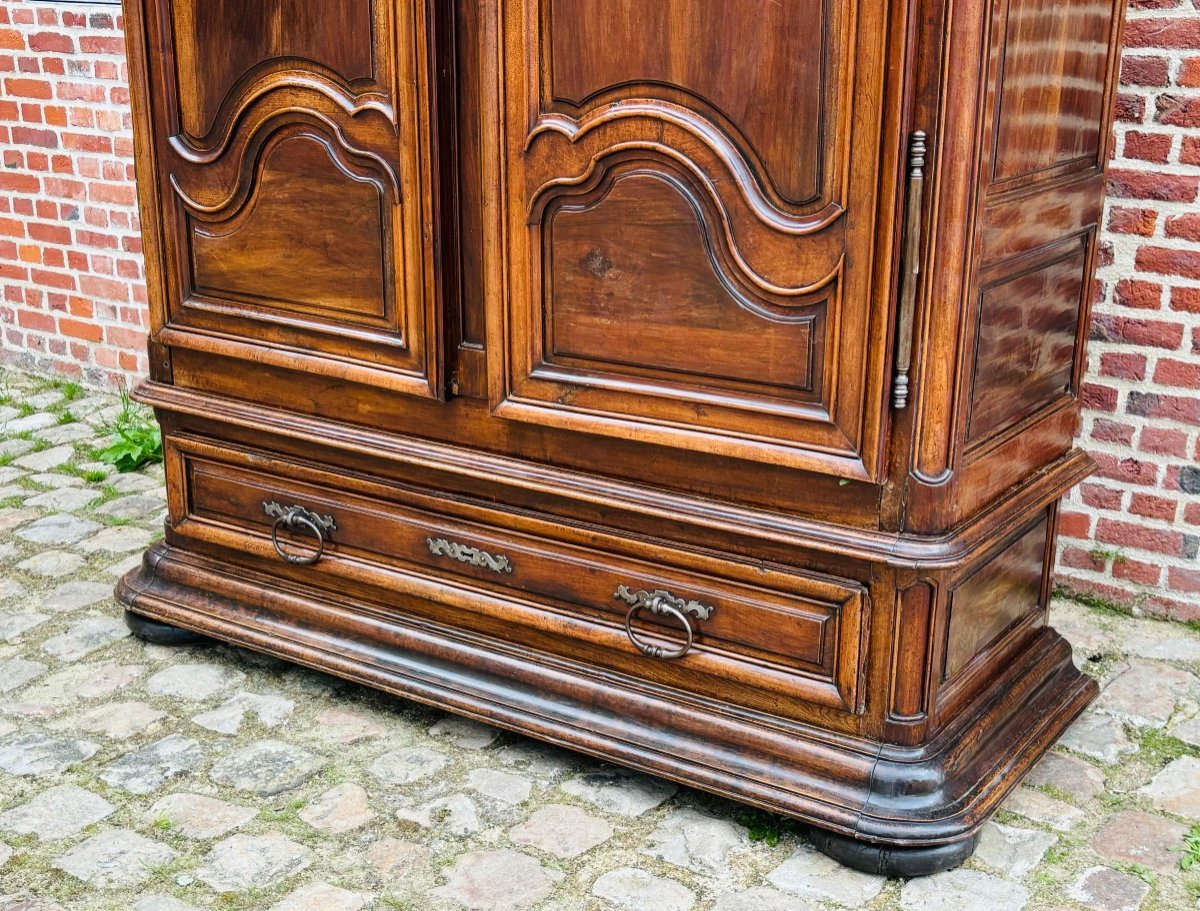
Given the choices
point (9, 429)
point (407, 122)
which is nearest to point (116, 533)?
point (9, 429)

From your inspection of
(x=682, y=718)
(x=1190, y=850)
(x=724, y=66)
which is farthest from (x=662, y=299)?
(x=1190, y=850)

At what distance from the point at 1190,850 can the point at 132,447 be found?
3.50 meters

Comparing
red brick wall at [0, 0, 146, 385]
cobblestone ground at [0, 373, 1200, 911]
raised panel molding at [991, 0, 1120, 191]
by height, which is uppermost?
raised panel molding at [991, 0, 1120, 191]

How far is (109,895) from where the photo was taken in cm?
242

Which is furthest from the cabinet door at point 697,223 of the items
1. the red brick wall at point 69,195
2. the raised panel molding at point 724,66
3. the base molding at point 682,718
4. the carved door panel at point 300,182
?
the red brick wall at point 69,195

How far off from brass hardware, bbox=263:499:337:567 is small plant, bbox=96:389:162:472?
155 cm

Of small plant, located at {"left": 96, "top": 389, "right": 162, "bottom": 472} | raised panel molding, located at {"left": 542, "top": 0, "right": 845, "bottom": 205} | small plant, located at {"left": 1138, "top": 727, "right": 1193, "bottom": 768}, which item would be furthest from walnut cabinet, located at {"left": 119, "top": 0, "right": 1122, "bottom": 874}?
small plant, located at {"left": 96, "top": 389, "right": 162, "bottom": 472}

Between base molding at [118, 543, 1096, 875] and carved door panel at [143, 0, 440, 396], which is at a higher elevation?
carved door panel at [143, 0, 440, 396]

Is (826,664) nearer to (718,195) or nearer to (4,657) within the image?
(718,195)

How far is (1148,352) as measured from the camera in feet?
11.1

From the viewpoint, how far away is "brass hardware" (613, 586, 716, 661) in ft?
8.57

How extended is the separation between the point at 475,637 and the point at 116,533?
1658mm

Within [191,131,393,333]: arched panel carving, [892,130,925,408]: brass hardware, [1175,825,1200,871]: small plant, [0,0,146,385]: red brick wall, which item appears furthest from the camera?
[0,0,146,385]: red brick wall

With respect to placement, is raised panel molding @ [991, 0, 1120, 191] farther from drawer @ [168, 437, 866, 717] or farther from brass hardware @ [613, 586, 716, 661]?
brass hardware @ [613, 586, 716, 661]
